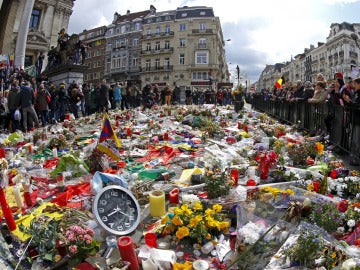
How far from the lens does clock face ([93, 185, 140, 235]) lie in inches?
145

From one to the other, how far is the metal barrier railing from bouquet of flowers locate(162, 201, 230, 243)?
4.17 m

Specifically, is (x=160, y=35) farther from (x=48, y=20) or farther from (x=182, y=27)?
(x=48, y=20)

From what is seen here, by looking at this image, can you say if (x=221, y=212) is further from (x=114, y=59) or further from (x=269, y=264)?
(x=114, y=59)

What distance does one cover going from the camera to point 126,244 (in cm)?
301

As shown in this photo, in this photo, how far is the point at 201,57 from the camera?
61438 millimetres

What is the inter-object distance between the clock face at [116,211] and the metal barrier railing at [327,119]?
4.92 m

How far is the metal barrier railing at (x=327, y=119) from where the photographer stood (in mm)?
6965

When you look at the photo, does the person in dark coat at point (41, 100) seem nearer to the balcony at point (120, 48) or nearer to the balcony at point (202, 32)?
the balcony at point (202, 32)

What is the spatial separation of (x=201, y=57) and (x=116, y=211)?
→ 197 ft

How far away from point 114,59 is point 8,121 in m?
62.7

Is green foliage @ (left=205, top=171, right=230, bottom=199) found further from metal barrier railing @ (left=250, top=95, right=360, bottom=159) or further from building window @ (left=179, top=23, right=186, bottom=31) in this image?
building window @ (left=179, top=23, right=186, bottom=31)

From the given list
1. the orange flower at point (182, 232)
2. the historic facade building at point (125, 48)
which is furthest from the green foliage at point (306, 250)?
the historic facade building at point (125, 48)

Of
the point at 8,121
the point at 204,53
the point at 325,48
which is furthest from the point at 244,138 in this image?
Answer: the point at 325,48

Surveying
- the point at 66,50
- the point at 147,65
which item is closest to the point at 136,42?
the point at 147,65
